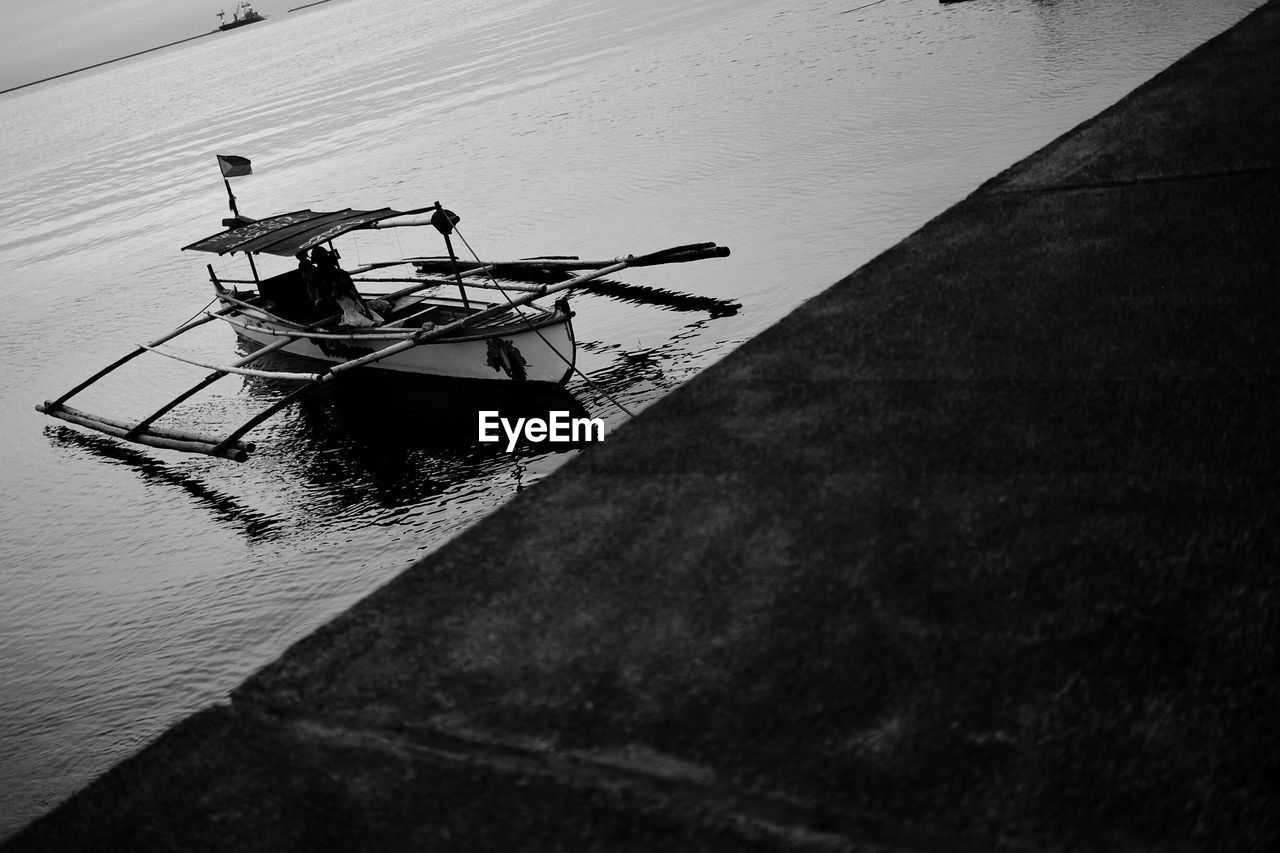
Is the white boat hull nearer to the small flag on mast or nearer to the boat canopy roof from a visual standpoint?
the boat canopy roof

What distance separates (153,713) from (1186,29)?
25.5m

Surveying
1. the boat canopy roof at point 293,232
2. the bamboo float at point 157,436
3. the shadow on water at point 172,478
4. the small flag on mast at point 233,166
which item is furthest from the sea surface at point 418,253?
the small flag on mast at point 233,166

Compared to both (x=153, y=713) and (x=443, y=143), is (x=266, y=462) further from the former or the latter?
(x=443, y=143)

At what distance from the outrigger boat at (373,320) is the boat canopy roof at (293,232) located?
0.03m

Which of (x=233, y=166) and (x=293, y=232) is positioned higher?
(x=233, y=166)

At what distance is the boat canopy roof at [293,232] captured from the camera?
13312 millimetres

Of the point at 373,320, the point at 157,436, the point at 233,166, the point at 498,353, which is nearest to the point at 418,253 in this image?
the point at 233,166

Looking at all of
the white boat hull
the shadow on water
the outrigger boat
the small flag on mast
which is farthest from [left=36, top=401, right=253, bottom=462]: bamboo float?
the small flag on mast

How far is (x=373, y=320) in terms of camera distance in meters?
14.4

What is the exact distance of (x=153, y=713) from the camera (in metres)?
8.47

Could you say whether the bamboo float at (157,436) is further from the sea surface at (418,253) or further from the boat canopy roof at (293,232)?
the boat canopy roof at (293,232)

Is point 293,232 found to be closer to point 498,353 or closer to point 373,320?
point 373,320

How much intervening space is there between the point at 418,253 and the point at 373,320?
7.98 meters

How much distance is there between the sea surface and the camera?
981 centimetres
